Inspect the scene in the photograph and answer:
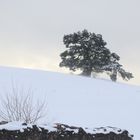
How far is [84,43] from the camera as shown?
173 ft

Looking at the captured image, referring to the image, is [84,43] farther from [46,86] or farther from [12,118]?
[12,118]

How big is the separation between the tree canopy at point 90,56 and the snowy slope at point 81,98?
9572mm

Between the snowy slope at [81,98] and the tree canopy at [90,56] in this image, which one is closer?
the snowy slope at [81,98]

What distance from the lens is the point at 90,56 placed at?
2028 inches

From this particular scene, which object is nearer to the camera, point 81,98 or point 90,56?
point 81,98

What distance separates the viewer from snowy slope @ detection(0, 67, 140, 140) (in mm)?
27416

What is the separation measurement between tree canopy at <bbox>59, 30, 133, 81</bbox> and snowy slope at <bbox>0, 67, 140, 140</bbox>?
9572 millimetres

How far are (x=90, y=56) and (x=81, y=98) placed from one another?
18.9 m

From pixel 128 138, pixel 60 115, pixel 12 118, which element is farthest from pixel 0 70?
pixel 128 138

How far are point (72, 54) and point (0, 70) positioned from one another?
45.5 ft

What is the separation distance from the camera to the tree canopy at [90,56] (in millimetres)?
50781

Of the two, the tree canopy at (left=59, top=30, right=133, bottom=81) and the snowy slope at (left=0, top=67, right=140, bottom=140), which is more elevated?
the tree canopy at (left=59, top=30, right=133, bottom=81)

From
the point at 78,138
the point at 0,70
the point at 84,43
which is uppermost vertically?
the point at 84,43

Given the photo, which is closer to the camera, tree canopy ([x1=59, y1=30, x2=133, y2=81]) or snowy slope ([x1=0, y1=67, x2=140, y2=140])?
snowy slope ([x1=0, y1=67, x2=140, y2=140])
